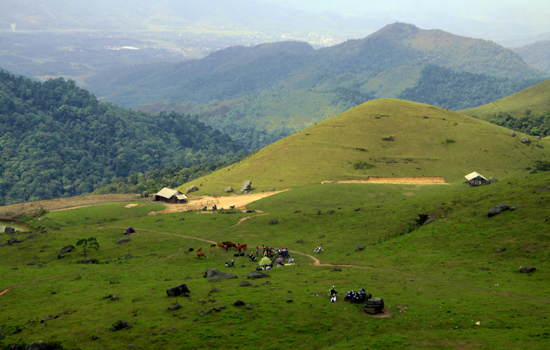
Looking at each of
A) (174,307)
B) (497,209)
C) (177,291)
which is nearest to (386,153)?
(497,209)

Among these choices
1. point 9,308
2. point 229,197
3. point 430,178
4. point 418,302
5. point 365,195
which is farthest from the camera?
point 430,178

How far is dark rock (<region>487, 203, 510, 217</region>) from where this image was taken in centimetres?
5103

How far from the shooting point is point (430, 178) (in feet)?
348

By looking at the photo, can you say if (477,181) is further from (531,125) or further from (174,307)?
(531,125)

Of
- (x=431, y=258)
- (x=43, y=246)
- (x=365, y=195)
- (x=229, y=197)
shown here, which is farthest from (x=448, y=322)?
(x=229, y=197)

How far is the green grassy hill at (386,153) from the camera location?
359 ft

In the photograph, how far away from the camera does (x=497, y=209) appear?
5128cm

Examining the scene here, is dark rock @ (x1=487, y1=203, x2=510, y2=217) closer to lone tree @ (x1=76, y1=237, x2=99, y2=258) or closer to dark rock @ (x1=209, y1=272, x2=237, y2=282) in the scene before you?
dark rock @ (x1=209, y1=272, x2=237, y2=282)

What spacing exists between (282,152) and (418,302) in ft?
303

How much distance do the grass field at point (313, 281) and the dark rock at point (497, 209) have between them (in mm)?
731

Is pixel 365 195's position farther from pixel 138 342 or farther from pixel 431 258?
pixel 138 342

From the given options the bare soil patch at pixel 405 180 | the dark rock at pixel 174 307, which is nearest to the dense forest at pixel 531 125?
the bare soil patch at pixel 405 180

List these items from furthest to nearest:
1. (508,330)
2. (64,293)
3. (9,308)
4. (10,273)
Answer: (10,273) → (64,293) → (9,308) → (508,330)

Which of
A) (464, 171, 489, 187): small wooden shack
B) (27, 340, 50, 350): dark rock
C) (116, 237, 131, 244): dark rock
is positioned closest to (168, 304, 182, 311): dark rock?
(27, 340, 50, 350): dark rock
